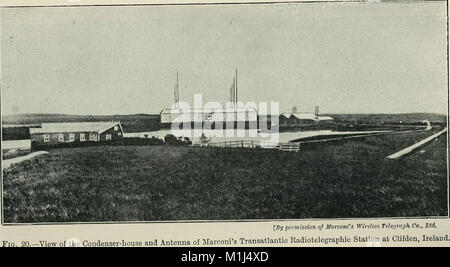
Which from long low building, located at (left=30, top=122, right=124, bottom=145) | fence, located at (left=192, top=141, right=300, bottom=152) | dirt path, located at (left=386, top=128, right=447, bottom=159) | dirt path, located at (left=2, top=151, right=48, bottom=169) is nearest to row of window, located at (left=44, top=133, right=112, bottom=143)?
long low building, located at (left=30, top=122, right=124, bottom=145)

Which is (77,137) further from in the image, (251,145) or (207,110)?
(251,145)

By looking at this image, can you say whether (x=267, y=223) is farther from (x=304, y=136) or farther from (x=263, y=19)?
(x=263, y=19)

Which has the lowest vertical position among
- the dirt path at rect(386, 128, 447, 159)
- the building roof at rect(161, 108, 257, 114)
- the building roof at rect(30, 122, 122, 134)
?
the dirt path at rect(386, 128, 447, 159)

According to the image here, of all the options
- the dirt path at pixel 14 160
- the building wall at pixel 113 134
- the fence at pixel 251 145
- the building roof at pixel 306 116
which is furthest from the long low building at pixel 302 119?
the dirt path at pixel 14 160

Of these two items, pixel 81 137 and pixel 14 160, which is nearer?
pixel 14 160

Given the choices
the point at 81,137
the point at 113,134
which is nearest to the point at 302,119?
the point at 113,134
